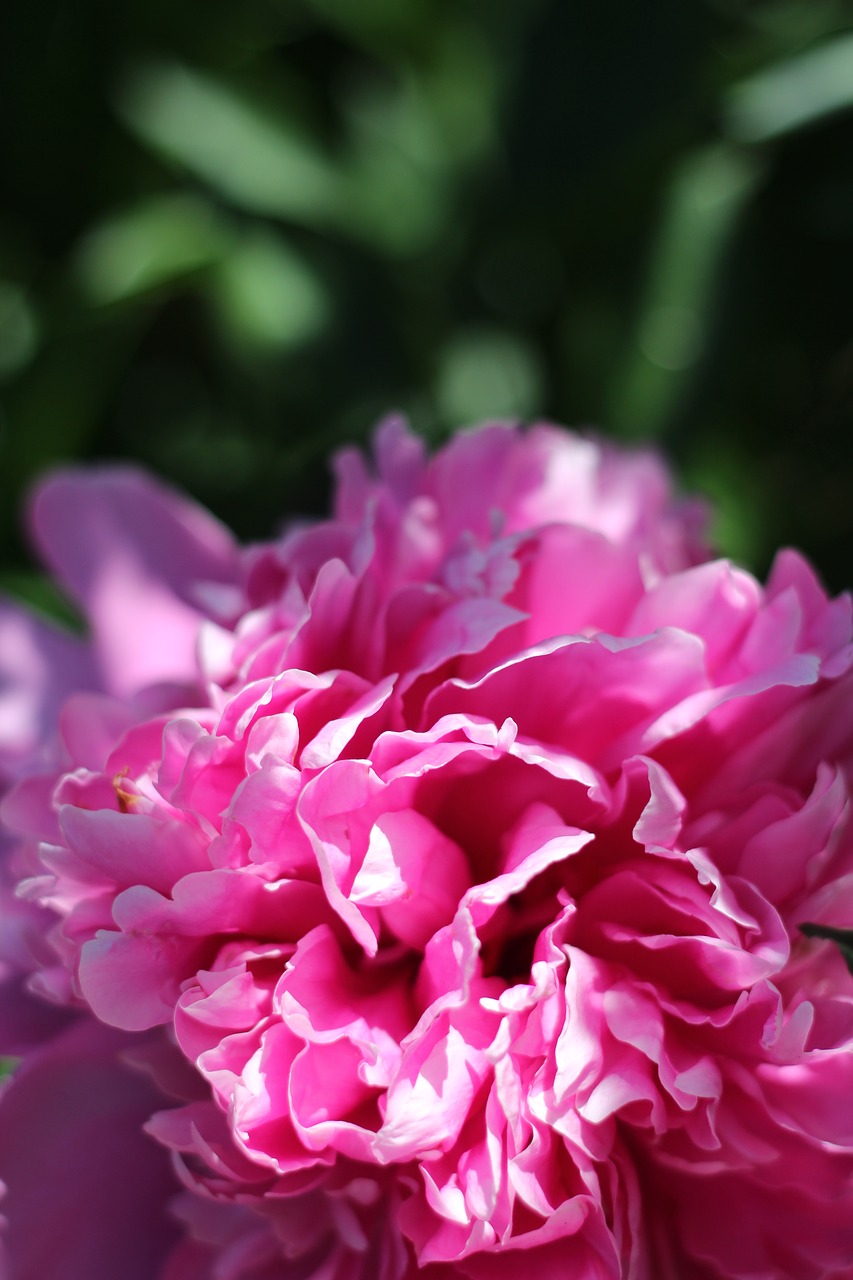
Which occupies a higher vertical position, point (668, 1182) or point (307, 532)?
point (307, 532)

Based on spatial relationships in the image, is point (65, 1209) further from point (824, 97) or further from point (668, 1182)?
point (824, 97)

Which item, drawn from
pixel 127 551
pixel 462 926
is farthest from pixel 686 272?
pixel 462 926

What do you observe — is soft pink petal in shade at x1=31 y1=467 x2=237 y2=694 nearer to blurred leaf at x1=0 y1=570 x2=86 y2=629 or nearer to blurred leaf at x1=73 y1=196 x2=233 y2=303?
blurred leaf at x1=0 y1=570 x2=86 y2=629

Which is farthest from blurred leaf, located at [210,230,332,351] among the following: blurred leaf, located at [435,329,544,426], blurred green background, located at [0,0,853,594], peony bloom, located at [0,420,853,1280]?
peony bloom, located at [0,420,853,1280]

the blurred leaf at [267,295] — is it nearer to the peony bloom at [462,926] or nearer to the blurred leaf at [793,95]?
the blurred leaf at [793,95]

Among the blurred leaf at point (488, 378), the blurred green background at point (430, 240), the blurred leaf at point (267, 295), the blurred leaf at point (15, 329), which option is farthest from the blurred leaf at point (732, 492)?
the blurred leaf at point (15, 329)

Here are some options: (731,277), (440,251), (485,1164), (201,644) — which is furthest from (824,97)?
(485,1164)
